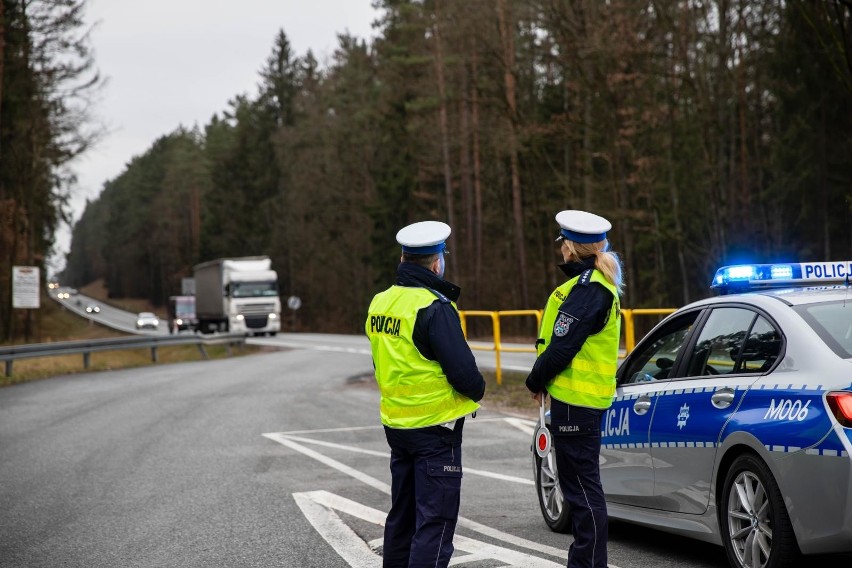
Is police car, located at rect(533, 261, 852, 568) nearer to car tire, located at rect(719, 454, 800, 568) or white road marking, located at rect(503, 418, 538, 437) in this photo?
car tire, located at rect(719, 454, 800, 568)

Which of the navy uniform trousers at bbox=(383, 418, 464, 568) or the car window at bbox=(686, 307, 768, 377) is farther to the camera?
the car window at bbox=(686, 307, 768, 377)

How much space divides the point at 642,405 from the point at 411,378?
7.05 ft

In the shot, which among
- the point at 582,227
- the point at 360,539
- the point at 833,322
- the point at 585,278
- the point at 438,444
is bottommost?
the point at 360,539

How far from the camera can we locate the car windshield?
529 centimetres

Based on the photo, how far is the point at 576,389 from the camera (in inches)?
219

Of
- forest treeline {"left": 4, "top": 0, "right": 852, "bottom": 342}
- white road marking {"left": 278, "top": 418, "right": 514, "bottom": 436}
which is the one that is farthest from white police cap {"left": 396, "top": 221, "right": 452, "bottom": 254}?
white road marking {"left": 278, "top": 418, "right": 514, "bottom": 436}

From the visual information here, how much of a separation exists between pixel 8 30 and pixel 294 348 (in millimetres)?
13821

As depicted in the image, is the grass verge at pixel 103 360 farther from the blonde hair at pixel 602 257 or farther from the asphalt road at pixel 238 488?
the blonde hair at pixel 602 257

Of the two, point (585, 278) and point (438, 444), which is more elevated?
point (585, 278)

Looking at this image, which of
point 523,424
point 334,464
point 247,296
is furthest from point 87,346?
point 247,296

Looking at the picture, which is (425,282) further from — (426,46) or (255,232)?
(255,232)

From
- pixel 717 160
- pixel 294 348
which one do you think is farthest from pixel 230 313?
pixel 717 160

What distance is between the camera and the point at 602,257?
221 inches

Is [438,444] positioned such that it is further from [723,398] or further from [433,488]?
[723,398]
